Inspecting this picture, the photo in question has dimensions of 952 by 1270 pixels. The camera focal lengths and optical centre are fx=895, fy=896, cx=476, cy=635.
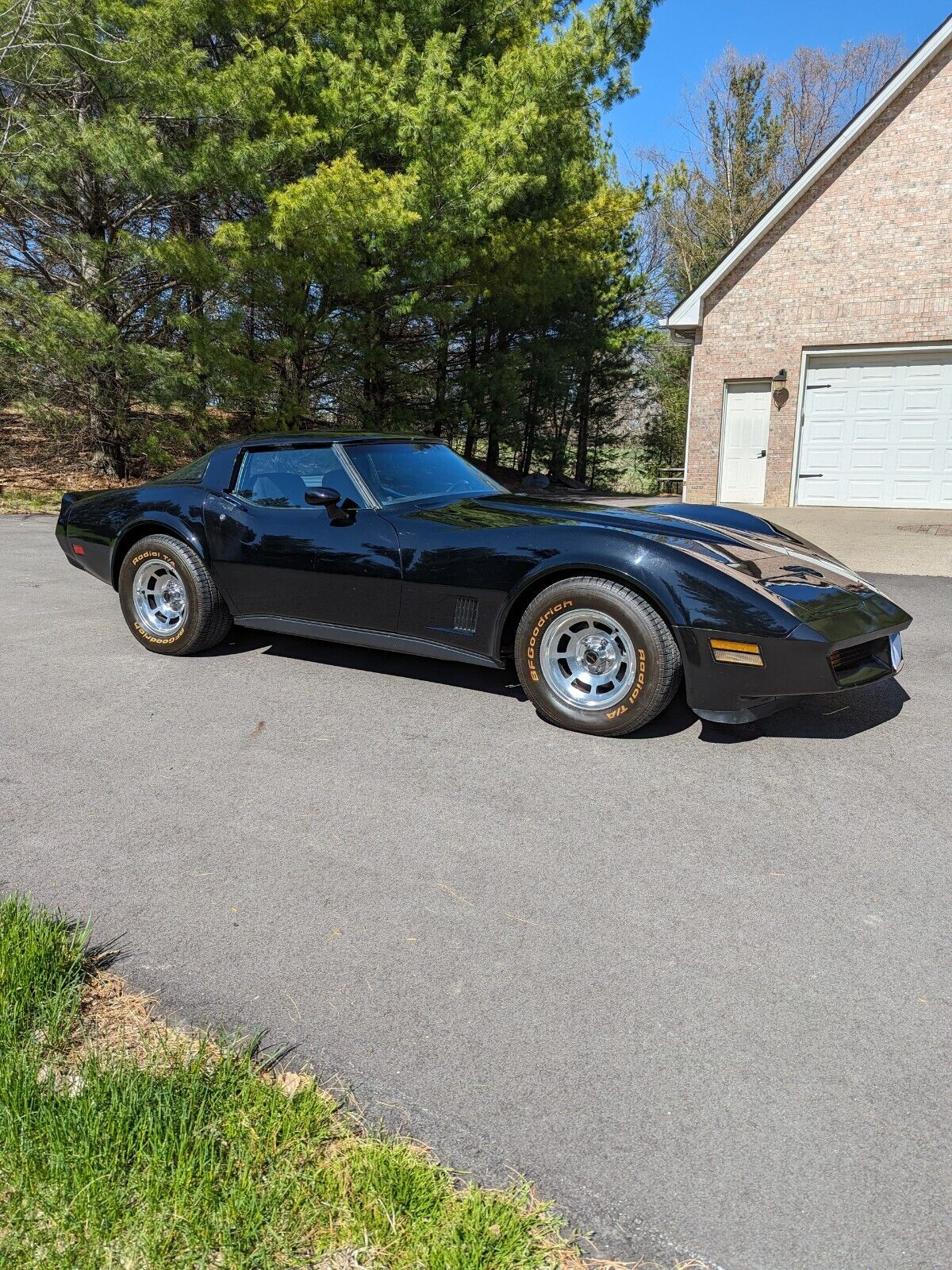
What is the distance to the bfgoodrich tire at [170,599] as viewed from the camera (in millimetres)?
5066

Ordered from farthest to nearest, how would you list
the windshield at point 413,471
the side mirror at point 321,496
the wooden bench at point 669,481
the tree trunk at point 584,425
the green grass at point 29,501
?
the wooden bench at point 669,481 → the tree trunk at point 584,425 → the green grass at point 29,501 → the windshield at point 413,471 → the side mirror at point 321,496

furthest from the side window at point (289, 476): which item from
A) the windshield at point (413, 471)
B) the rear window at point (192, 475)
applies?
the rear window at point (192, 475)

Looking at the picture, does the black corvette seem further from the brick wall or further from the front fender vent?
the brick wall

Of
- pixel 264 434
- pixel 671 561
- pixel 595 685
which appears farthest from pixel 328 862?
pixel 264 434

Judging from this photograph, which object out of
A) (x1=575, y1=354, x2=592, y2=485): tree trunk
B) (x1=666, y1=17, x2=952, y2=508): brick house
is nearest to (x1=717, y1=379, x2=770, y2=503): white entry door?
(x1=666, y1=17, x2=952, y2=508): brick house

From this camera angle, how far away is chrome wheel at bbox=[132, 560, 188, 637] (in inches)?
205

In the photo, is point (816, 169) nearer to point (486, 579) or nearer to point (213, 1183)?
point (486, 579)

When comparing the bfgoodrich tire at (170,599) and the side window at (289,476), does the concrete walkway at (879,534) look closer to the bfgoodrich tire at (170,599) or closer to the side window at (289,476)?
the side window at (289,476)

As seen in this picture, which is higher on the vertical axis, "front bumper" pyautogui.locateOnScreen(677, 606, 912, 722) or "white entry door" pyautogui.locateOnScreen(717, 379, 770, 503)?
"white entry door" pyautogui.locateOnScreen(717, 379, 770, 503)

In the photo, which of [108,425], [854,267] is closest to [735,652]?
[854,267]

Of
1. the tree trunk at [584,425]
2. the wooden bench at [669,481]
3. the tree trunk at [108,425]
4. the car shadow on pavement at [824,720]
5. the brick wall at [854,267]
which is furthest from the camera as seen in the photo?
the wooden bench at [669,481]

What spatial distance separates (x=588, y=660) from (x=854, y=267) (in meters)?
13.0

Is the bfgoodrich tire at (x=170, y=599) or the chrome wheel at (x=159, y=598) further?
the chrome wheel at (x=159, y=598)

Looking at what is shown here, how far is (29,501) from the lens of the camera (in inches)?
579
